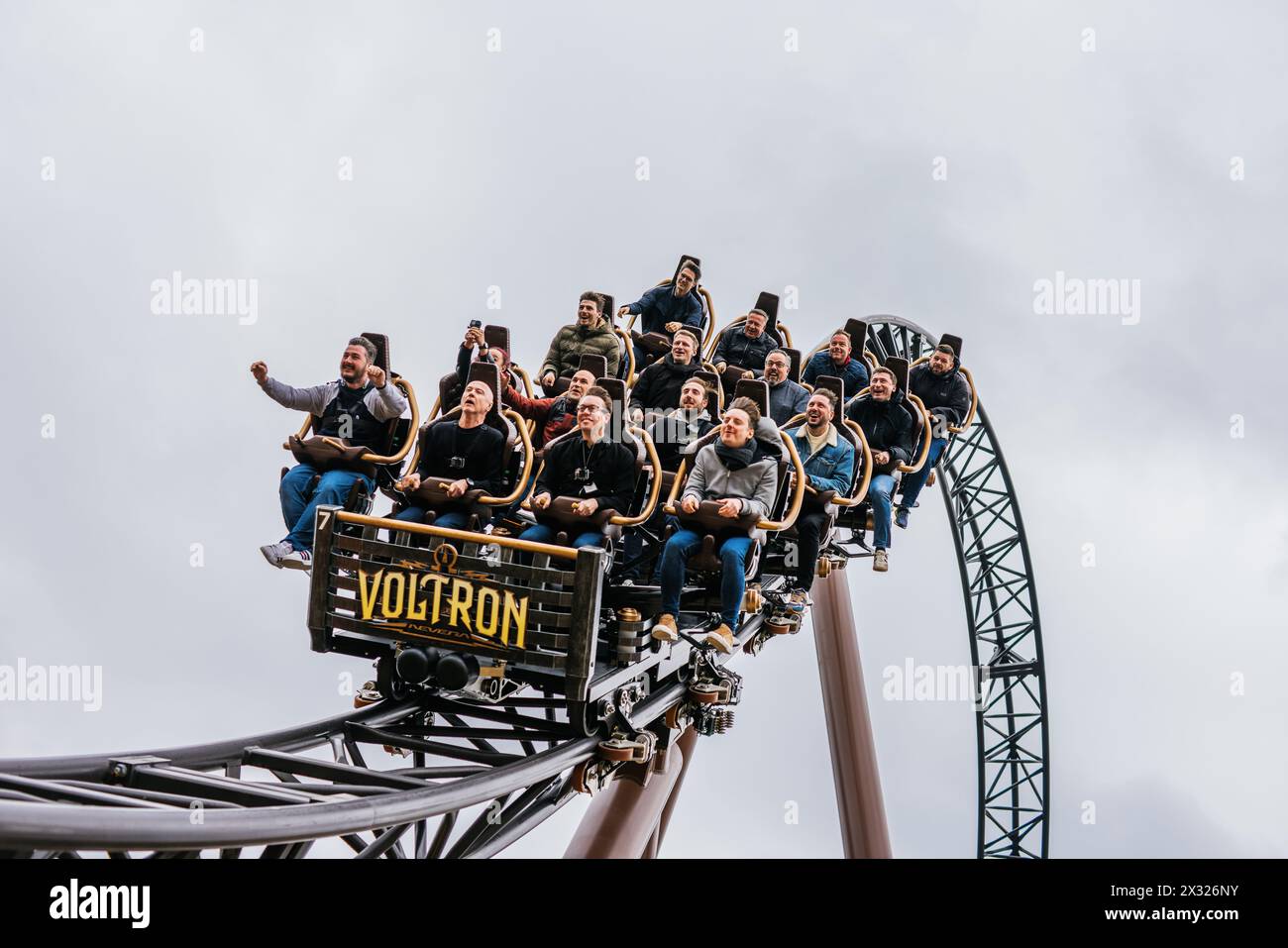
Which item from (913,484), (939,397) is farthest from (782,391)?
(939,397)

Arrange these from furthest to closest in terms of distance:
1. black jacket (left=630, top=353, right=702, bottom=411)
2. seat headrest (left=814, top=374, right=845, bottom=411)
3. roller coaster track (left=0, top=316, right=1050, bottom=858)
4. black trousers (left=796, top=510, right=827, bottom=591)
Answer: black jacket (left=630, top=353, right=702, bottom=411) → seat headrest (left=814, top=374, right=845, bottom=411) → black trousers (left=796, top=510, right=827, bottom=591) → roller coaster track (left=0, top=316, right=1050, bottom=858)

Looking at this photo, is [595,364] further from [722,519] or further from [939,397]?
[939,397]

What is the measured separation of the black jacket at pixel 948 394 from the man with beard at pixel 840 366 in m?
0.46

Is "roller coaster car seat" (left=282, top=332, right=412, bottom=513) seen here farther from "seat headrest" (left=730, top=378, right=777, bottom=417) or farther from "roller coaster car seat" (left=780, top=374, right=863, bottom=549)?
"roller coaster car seat" (left=780, top=374, right=863, bottom=549)

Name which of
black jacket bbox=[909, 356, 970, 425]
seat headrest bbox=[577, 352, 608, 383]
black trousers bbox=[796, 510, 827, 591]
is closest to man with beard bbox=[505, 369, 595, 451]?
seat headrest bbox=[577, 352, 608, 383]

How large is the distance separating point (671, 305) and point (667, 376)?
2066 millimetres

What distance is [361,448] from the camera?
18.5 feet

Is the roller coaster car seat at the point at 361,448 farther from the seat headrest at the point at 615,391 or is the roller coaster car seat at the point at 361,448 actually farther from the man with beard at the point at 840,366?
the man with beard at the point at 840,366

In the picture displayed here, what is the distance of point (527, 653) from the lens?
162 inches

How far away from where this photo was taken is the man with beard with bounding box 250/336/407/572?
5.61 meters

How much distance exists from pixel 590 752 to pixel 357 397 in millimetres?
2185

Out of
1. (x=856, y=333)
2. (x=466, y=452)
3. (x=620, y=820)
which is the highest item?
(x=856, y=333)

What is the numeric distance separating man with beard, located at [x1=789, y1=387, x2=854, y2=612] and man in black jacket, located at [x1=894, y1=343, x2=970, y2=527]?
6.65ft
